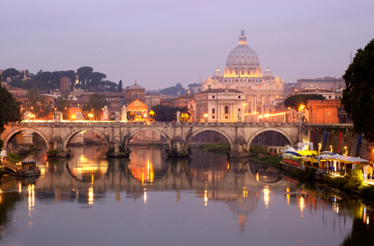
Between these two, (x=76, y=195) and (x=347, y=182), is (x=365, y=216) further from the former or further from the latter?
(x=76, y=195)

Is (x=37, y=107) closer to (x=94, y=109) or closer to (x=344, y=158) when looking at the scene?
(x=94, y=109)

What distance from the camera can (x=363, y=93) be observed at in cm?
3834

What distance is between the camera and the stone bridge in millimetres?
67125

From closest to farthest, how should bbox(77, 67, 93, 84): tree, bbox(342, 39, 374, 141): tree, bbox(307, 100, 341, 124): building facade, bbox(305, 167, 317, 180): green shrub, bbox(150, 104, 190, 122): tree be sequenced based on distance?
bbox(342, 39, 374, 141): tree → bbox(305, 167, 317, 180): green shrub → bbox(307, 100, 341, 124): building facade → bbox(150, 104, 190, 122): tree → bbox(77, 67, 93, 84): tree

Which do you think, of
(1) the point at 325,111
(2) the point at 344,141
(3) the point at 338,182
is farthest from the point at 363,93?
(1) the point at 325,111

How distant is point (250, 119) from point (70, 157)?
77.7m

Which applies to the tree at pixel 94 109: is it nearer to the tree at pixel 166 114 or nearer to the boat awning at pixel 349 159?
the tree at pixel 166 114

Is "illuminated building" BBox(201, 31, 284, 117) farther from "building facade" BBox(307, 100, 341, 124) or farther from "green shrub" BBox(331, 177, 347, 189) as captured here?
"green shrub" BBox(331, 177, 347, 189)

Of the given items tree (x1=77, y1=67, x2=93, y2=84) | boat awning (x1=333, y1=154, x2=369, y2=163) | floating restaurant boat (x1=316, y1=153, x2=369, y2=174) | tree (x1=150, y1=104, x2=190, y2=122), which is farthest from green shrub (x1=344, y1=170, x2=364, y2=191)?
tree (x1=77, y1=67, x2=93, y2=84)

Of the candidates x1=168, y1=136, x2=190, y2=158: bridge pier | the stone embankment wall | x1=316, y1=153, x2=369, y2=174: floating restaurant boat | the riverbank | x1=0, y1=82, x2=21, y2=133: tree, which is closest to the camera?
the riverbank

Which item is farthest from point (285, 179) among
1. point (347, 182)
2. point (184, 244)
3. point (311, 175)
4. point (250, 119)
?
point (250, 119)

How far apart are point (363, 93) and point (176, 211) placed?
15.3 metres

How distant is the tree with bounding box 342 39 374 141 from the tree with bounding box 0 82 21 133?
32.7 metres

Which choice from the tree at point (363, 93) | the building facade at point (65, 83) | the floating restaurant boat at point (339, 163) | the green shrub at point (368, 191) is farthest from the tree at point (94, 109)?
the green shrub at point (368, 191)
